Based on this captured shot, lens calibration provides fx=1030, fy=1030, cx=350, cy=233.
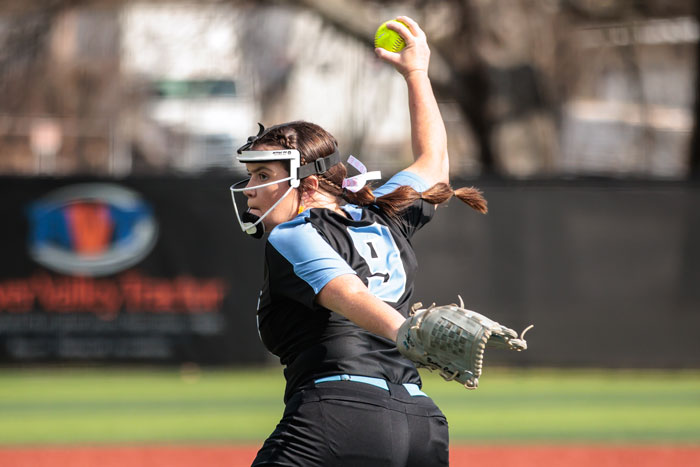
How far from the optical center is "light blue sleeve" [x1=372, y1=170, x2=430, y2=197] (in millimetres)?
3453

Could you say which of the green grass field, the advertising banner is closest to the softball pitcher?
the green grass field

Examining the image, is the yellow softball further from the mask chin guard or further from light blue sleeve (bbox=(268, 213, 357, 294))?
light blue sleeve (bbox=(268, 213, 357, 294))

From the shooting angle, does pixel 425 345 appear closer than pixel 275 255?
Yes

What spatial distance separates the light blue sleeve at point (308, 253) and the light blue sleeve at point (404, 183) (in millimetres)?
492

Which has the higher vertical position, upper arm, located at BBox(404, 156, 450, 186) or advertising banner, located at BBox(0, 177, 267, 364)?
upper arm, located at BBox(404, 156, 450, 186)

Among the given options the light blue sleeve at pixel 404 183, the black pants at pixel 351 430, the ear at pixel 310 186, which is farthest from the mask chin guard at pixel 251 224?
the black pants at pixel 351 430

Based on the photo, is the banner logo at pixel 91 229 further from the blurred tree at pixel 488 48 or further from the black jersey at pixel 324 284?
the black jersey at pixel 324 284

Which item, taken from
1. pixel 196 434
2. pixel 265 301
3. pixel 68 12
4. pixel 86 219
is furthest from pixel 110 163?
pixel 265 301

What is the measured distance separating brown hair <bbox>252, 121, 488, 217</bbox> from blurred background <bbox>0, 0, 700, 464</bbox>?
5.71 m

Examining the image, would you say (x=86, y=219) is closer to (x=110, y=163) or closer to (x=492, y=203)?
(x=492, y=203)

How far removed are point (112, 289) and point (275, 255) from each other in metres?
9.25

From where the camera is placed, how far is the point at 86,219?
12273 mm

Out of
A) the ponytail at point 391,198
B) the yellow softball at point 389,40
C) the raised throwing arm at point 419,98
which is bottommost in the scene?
the ponytail at point 391,198

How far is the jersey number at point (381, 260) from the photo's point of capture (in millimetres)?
3109
